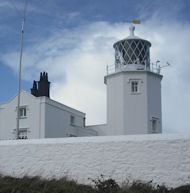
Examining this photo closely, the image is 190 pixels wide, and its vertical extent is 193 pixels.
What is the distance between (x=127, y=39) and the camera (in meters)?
26.2

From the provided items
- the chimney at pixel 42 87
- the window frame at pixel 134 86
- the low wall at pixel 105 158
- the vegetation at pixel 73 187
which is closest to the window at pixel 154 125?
the window frame at pixel 134 86

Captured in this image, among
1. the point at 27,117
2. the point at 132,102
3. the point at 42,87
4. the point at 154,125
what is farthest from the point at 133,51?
the point at 27,117

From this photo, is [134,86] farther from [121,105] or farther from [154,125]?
[154,125]

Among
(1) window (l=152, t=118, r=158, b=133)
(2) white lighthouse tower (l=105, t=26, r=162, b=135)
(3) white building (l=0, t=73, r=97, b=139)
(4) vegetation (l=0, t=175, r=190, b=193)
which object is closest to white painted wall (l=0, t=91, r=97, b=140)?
(3) white building (l=0, t=73, r=97, b=139)

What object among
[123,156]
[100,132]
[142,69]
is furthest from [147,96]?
[123,156]

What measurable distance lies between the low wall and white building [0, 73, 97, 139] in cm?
1205

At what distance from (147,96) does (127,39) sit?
4220mm

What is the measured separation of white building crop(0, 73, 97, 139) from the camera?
2669 centimetres

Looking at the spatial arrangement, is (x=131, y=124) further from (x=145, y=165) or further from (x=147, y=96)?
(x=145, y=165)

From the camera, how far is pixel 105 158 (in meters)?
13.2

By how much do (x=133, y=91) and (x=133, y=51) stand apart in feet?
9.13

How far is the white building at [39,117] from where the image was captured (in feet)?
87.6

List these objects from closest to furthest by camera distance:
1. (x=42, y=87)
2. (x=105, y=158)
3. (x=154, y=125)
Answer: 1. (x=105, y=158)
2. (x=154, y=125)
3. (x=42, y=87)

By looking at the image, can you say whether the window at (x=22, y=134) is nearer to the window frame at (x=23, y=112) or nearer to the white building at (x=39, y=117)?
the white building at (x=39, y=117)
